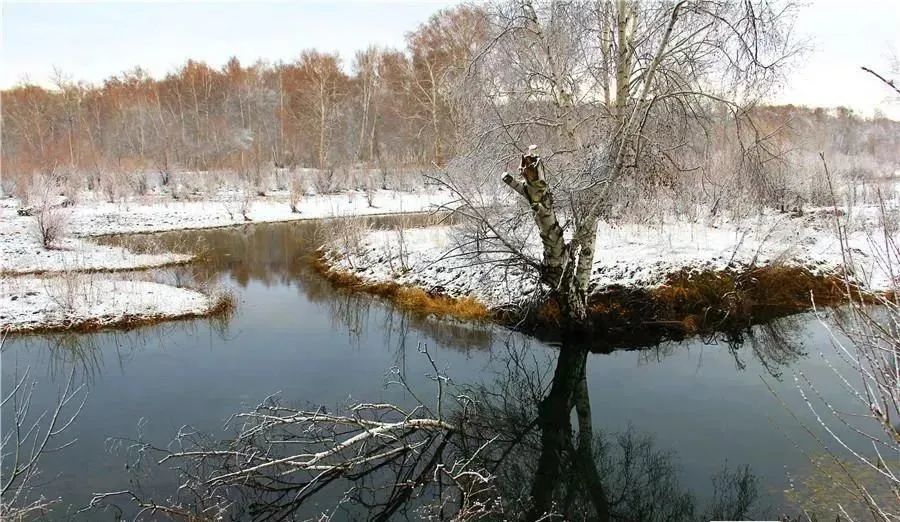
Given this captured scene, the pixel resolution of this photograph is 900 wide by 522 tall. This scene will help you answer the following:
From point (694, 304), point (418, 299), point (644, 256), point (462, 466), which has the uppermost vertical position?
point (644, 256)

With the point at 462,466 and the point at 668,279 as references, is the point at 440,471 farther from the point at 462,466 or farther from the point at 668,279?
the point at 668,279

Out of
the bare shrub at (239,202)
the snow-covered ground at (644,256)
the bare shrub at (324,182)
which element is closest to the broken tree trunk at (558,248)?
the snow-covered ground at (644,256)

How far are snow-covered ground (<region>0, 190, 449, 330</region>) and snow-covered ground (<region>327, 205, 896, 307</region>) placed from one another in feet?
5.10

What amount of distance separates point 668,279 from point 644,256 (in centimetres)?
92

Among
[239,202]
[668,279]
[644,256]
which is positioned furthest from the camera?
[239,202]

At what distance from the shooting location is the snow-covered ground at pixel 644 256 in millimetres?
10586

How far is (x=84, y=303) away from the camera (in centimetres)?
1061

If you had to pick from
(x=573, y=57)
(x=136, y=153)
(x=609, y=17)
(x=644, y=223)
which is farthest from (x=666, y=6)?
(x=136, y=153)

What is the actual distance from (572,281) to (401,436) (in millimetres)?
4452

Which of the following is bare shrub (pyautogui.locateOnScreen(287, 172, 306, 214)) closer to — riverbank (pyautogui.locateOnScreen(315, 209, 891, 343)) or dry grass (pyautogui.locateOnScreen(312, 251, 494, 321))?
dry grass (pyautogui.locateOnScreen(312, 251, 494, 321))

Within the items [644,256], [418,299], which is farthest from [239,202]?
[644,256]

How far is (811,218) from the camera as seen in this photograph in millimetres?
14023

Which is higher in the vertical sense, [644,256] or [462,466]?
[644,256]

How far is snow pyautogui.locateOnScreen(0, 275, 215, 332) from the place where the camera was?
10.2m
